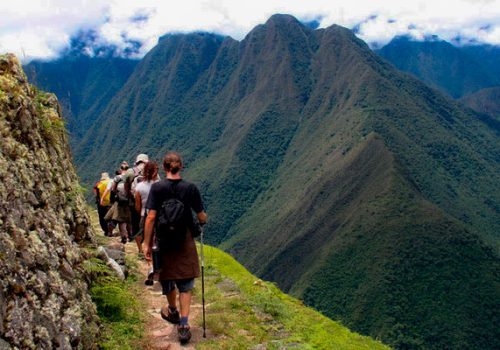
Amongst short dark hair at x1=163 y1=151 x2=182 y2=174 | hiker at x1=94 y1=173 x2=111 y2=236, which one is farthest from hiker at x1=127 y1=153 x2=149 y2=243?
short dark hair at x1=163 y1=151 x2=182 y2=174

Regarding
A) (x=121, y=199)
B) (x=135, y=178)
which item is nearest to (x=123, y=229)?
(x=121, y=199)

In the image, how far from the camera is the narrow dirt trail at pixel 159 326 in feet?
28.8

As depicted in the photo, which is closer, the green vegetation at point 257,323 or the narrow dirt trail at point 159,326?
the narrow dirt trail at point 159,326

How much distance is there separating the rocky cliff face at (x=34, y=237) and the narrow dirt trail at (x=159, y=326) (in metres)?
1.34

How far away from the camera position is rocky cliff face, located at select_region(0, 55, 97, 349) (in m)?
5.79

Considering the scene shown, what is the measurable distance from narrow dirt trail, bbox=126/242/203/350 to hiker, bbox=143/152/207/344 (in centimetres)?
30

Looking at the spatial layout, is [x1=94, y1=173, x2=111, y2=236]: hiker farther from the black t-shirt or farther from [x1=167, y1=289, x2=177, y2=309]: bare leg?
the black t-shirt

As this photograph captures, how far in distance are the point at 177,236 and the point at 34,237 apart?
2.48 m

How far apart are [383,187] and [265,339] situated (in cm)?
16848

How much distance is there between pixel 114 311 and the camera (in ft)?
31.9

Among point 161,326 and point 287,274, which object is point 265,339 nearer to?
point 161,326

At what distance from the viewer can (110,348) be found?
26.0 ft

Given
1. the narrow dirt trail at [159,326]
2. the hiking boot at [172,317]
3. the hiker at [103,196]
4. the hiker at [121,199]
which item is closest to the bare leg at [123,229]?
the hiker at [121,199]

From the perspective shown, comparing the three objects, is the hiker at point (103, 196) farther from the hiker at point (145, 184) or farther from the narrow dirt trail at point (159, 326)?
the narrow dirt trail at point (159, 326)
